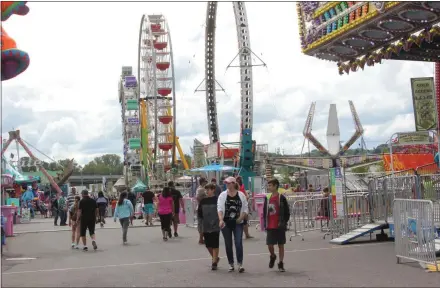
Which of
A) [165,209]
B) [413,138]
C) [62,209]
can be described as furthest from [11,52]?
[62,209]

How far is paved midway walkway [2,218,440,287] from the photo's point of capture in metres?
8.90

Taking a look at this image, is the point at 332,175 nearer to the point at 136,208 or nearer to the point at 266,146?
the point at 136,208

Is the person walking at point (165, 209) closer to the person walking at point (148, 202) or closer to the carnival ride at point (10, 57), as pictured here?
the person walking at point (148, 202)

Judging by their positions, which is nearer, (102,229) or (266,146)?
(102,229)

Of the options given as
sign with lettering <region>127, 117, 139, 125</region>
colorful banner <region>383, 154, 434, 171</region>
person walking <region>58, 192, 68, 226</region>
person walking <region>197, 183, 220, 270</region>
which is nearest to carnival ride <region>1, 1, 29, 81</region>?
person walking <region>197, 183, 220, 270</region>

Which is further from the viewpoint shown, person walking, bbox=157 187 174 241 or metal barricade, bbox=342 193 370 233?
person walking, bbox=157 187 174 241

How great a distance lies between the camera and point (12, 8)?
427 inches

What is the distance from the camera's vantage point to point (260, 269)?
10273 millimetres

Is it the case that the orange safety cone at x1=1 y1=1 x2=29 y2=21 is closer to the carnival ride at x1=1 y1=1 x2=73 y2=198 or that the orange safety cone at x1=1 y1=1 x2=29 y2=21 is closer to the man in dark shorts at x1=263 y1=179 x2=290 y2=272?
the carnival ride at x1=1 y1=1 x2=73 y2=198

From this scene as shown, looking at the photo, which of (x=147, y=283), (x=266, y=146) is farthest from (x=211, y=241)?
→ (x=266, y=146)

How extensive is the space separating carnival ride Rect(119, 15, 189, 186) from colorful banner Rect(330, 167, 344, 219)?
38.4 m

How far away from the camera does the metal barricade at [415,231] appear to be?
9.35 meters

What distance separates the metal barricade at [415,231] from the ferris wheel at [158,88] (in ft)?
142

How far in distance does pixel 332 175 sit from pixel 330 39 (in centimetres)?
332
